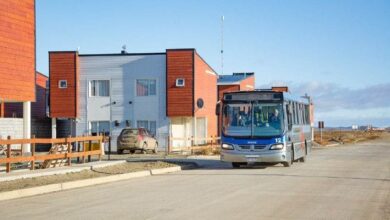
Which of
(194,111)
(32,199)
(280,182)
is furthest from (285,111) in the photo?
(194,111)

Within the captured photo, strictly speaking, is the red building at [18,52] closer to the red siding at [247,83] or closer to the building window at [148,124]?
the building window at [148,124]

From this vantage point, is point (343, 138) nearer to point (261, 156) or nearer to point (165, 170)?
point (261, 156)

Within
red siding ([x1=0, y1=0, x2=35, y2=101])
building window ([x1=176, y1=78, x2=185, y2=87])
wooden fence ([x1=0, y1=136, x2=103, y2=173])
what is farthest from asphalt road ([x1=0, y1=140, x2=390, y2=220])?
building window ([x1=176, y1=78, x2=185, y2=87])

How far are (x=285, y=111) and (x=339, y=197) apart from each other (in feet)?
33.3

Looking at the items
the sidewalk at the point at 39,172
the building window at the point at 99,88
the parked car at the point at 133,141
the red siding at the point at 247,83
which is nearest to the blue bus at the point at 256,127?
the sidewalk at the point at 39,172

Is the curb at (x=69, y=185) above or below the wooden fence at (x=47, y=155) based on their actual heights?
below

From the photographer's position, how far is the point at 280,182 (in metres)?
18.4

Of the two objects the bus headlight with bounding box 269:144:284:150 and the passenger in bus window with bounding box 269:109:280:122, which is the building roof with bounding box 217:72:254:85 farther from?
the bus headlight with bounding box 269:144:284:150

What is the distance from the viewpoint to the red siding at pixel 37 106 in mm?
48375

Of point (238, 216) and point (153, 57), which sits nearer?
point (238, 216)

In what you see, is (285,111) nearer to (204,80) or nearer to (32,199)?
(32,199)

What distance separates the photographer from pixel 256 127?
24234 millimetres

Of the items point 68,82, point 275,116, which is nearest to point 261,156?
point 275,116

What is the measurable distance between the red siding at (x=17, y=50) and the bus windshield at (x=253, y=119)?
1032cm
